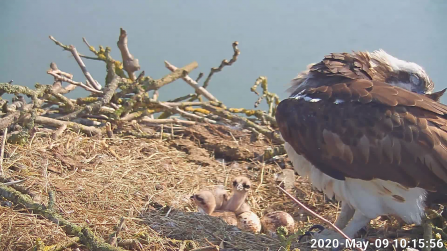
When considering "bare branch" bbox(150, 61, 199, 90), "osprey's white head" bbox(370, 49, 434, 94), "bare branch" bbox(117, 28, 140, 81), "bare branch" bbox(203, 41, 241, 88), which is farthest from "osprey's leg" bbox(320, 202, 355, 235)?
"bare branch" bbox(117, 28, 140, 81)

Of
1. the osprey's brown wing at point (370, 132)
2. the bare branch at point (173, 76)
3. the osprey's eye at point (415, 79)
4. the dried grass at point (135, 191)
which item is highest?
the bare branch at point (173, 76)

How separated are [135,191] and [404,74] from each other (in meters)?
1.94

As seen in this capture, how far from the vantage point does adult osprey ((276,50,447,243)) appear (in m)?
2.65

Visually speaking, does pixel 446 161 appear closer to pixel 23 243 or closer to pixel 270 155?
pixel 270 155

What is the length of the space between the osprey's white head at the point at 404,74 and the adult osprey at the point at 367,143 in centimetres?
29

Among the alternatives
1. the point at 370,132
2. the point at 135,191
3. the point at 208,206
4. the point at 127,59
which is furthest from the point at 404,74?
the point at 127,59

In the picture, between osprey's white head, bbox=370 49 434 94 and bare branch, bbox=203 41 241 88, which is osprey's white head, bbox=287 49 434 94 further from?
bare branch, bbox=203 41 241 88

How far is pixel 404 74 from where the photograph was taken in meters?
3.40

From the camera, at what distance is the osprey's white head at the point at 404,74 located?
11.1 ft

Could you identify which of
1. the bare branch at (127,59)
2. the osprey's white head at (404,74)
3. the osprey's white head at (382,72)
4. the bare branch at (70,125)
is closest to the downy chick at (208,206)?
the osprey's white head at (382,72)

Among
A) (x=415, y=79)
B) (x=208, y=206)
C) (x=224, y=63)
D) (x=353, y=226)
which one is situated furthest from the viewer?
(x=224, y=63)

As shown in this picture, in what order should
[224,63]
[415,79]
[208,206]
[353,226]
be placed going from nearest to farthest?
[353,226] < [208,206] < [415,79] < [224,63]

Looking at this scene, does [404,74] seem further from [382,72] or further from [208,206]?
[208,206]

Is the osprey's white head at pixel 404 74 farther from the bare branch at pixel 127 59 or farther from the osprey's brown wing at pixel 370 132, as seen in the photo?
the bare branch at pixel 127 59
